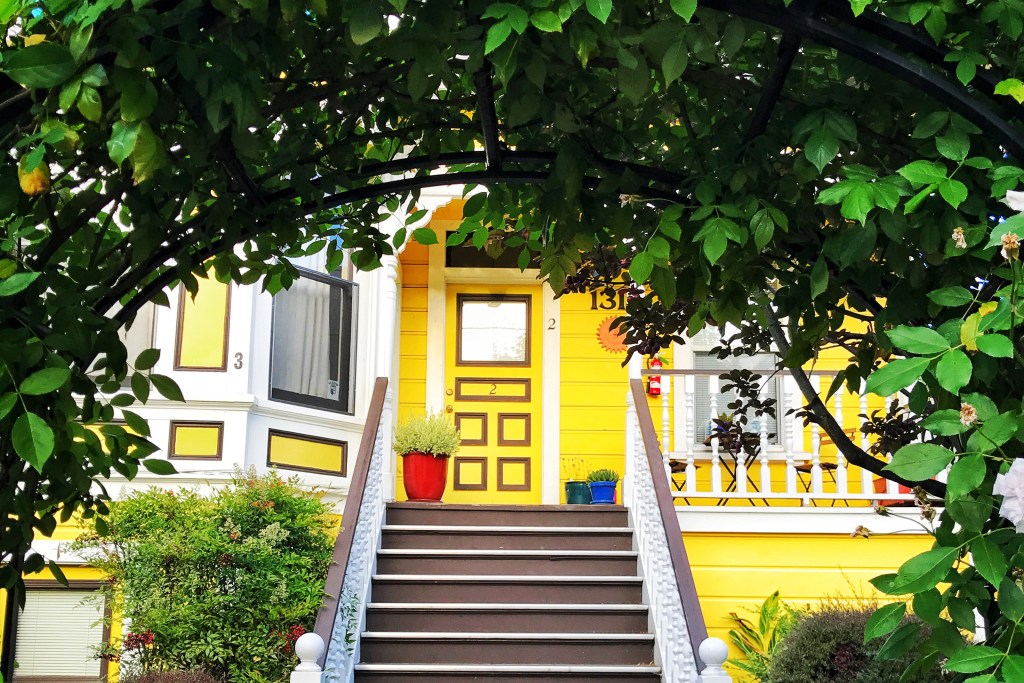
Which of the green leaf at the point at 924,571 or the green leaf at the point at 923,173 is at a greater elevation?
the green leaf at the point at 923,173

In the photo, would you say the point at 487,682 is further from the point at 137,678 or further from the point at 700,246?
the point at 700,246

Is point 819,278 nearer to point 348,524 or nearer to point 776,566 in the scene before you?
point 348,524

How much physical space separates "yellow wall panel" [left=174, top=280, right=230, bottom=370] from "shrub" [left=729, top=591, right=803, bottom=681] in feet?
11.4

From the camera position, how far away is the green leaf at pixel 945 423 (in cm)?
141

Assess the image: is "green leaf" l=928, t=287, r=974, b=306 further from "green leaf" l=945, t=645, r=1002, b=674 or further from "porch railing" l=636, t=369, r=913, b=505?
"porch railing" l=636, t=369, r=913, b=505

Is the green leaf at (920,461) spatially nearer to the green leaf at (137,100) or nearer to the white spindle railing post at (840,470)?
the green leaf at (137,100)

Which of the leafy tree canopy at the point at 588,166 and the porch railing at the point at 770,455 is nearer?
the leafy tree canopy at the point at 588,166

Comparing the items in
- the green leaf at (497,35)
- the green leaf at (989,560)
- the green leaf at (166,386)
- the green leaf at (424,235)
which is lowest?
the green leaf at (989,560)

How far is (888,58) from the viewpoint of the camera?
169 centimetres

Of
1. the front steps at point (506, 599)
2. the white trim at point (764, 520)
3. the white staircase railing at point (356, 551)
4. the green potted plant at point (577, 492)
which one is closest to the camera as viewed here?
the white staircase railing at point (356, 551)

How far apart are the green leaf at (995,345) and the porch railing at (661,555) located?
3593 millimetres

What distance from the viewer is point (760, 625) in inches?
251

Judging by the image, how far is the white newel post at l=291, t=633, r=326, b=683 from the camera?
4371 millimetres

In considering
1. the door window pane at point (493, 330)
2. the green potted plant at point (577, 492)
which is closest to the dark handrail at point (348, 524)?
the green potted plant at point (577, 492)
